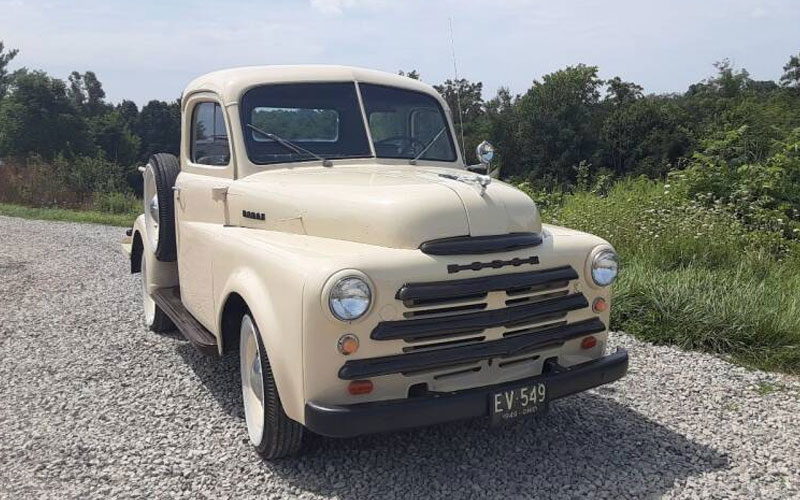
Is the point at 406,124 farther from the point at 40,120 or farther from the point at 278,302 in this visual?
the point at 40,120

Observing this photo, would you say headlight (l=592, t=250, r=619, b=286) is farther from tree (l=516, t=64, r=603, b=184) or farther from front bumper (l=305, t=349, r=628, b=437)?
tree (l=516, t=64, r=603, b=184)

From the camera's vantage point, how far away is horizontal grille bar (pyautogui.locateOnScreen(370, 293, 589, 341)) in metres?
2.82

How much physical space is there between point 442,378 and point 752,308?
140 inches

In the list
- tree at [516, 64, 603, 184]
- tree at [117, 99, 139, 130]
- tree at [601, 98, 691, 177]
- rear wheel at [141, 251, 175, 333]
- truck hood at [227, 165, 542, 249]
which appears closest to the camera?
truck hood at [227, 165, 542, 249]

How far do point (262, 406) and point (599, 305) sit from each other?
6.09 feet

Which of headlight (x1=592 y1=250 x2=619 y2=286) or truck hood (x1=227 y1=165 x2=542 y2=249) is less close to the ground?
truck hood (x1=227 y1=165 x2=542 y2=249)

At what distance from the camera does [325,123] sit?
435 centimetres

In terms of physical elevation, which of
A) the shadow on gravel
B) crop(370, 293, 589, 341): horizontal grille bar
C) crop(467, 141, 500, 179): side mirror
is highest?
crop(467, 141, 500, 179): side mirror

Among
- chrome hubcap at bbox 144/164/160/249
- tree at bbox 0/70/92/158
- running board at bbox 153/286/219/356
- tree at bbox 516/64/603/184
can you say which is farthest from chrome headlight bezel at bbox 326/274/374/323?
tree at bbox 0/70/92/158

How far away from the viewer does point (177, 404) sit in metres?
4.20

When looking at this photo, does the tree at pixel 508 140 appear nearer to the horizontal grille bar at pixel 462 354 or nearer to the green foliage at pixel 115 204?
the green foliage at pixel 115 204

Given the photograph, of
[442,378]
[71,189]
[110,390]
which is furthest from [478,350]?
[71,189]

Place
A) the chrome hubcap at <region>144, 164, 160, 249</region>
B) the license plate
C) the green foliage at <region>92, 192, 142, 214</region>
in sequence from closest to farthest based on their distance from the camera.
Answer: the license plate < the chrome hubcap at <region>144, 164, 160, 249</region> < the green foliage at <region>92, 192, 142, 214</region>

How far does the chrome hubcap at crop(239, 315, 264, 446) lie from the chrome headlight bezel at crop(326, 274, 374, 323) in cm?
75
